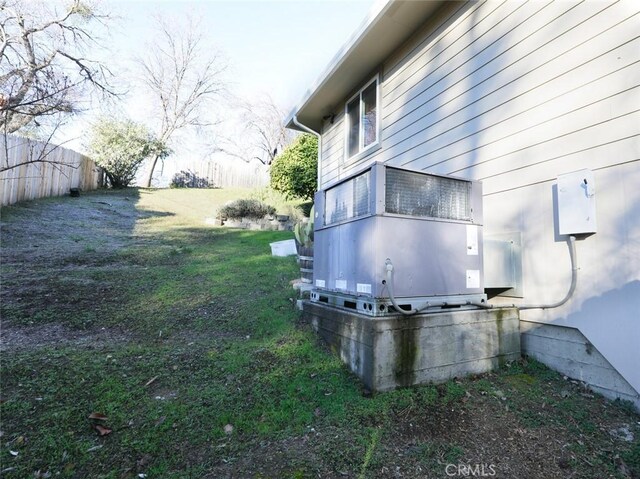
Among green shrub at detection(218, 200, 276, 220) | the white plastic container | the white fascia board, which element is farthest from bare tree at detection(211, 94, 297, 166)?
the white plastic container

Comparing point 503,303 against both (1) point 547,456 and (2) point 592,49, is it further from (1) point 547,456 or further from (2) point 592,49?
(2) point 592,49

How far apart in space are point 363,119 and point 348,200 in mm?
3613

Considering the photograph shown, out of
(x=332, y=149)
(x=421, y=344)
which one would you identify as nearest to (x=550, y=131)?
(x=421, y=344)

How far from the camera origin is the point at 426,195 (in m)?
2.69

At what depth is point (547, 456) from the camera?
1817 millimetres

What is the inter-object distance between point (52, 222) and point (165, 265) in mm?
5001

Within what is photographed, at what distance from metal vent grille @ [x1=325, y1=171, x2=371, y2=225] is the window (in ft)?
8.81

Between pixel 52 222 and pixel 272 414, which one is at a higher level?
pixel 52 222

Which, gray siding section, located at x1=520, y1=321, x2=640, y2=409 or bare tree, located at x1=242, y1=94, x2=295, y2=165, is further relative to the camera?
bare tree, located at x1=242, y1=94, x2=295, y2=165

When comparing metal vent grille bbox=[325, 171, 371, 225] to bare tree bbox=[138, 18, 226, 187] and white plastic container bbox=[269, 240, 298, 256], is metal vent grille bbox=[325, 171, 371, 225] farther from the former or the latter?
bare tree bbox=[138, 18, 226, 187]

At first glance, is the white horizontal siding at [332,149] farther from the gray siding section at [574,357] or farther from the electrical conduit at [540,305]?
the gray siding section at [574,357]

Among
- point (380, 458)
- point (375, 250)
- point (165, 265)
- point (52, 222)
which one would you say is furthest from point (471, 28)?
point (52, 222)

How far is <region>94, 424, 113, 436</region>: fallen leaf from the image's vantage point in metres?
1.89

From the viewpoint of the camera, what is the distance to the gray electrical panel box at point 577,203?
2.43 metres
